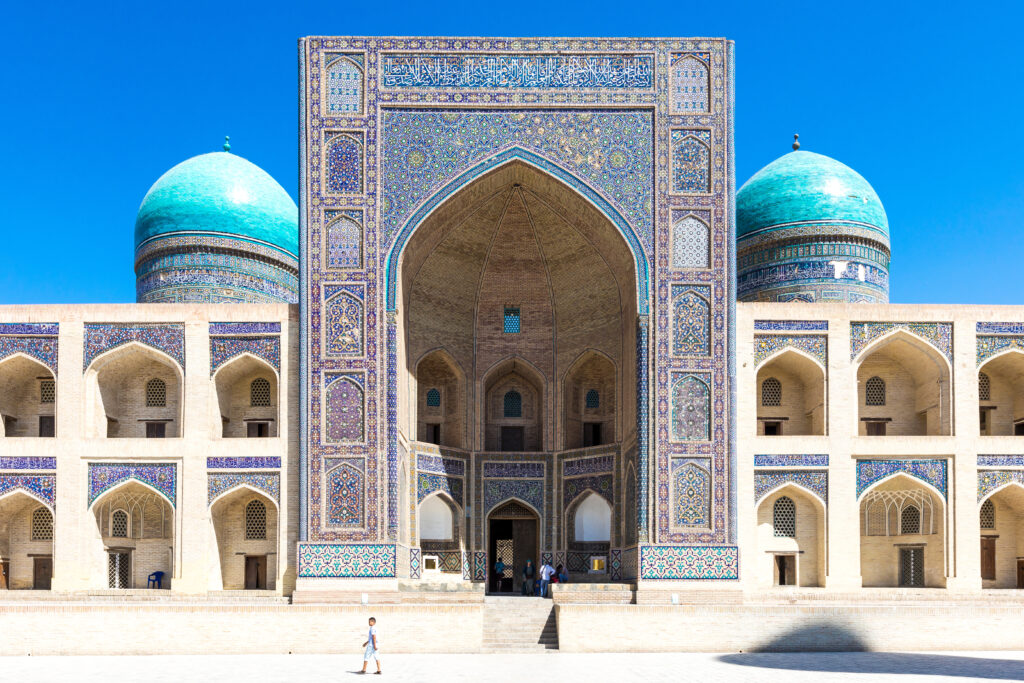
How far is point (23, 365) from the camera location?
14.1 meters

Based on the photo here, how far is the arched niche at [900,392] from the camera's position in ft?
47.1

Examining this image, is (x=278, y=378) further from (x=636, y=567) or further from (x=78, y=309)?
(x=636, y=567)

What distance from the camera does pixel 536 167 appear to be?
1370 centimetres

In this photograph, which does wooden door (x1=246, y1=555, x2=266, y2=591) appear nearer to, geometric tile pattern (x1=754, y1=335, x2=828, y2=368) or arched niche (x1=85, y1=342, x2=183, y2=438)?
arched niche (x1=85, y1=342, x2=183, y2=438)

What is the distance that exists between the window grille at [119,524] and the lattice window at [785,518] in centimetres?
841

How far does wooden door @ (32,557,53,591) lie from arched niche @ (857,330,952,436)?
429 inches

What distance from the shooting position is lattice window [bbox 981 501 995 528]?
47.9 feet

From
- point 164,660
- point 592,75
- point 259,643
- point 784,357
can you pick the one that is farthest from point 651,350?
point 164,660

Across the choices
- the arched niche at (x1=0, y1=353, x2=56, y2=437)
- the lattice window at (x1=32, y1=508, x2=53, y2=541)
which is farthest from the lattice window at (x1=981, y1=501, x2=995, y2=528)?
the arched niche at (x1=0, y1=353, x2=56, y2=437)

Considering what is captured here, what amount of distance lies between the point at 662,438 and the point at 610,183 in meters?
3.21

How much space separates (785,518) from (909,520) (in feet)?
5.52

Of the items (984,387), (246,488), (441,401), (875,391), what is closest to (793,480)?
(875,391)

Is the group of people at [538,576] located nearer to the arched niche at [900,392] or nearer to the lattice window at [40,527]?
the arched niche at [900,392]

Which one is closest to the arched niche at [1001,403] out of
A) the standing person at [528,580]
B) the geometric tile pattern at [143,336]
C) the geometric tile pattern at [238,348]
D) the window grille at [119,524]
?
the standing person at [528,580]
